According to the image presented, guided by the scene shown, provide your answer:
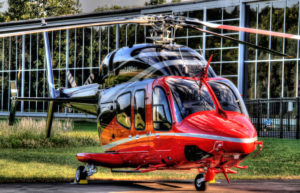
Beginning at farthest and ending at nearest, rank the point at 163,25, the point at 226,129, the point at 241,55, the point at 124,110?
the point at 241,55 < the point at 124,110 < the point at 163,25 < the point at 226,129

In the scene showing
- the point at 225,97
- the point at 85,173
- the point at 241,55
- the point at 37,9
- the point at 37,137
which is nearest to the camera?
the point at 225,97

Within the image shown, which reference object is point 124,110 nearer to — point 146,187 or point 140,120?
point 140,120

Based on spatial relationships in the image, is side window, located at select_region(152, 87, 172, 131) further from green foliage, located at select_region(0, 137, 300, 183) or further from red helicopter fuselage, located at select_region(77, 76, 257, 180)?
green foliage, located at select_region(0, 137, 300, 183)

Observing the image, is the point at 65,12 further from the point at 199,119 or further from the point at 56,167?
the point at 199,119

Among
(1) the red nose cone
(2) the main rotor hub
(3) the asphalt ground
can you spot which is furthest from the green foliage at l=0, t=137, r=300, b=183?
(1) the red nose cone

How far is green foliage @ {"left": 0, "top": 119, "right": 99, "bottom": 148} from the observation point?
22.6m

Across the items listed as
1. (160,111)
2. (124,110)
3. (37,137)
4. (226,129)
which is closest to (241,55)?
(37,137)

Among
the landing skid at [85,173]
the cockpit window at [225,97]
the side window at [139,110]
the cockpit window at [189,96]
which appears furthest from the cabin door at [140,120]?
the landing skid at [85,173]

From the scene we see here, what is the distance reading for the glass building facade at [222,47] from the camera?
35.2m

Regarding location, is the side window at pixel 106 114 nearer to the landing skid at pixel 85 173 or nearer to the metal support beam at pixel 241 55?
the landing skid at pixel 85 173

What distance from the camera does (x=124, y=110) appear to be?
12.3m

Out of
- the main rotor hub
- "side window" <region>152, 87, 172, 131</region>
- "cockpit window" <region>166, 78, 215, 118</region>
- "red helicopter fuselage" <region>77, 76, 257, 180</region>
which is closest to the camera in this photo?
"red helicopter fuselage" <region>77, 76, 257, 180</region>

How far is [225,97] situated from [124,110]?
2339mm

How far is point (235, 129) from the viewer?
10.1 m
